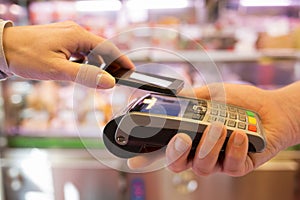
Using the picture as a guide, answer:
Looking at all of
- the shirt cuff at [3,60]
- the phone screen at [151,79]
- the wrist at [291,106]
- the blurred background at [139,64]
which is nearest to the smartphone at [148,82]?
the phone screen at [151,79]

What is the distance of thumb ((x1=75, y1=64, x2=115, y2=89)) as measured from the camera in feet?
2.30

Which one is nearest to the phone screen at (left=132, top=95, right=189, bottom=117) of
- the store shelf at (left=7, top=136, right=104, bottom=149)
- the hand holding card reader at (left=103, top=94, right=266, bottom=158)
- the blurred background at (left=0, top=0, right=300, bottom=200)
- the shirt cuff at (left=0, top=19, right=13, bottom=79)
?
the hand holding card reader at (left=103, top=94, right=266, bottom=158)

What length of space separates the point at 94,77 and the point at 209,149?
0.89 ft

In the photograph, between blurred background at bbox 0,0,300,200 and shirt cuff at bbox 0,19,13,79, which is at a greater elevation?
shirt cuff at bbox 0,19,13,79

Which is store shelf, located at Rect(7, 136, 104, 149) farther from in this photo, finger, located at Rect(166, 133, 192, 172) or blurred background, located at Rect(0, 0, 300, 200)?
finger, located at Rect(166, 133, 192, 172)

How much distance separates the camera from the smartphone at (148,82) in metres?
0.73

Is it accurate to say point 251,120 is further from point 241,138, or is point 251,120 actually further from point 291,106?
point 291,106

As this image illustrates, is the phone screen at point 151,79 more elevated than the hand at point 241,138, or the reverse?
the phone screen at point 151,79

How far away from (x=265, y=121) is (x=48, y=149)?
1.10m

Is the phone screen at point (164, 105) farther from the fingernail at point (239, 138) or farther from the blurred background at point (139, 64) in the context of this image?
the blurred background at point (139, 64)

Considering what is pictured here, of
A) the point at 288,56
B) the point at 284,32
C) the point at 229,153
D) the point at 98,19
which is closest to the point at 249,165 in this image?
the point at 229,153

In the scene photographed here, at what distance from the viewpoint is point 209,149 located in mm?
769

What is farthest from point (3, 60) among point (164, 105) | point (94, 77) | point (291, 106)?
point (291, 106)

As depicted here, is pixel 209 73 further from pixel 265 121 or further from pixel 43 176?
pixel 43 176
